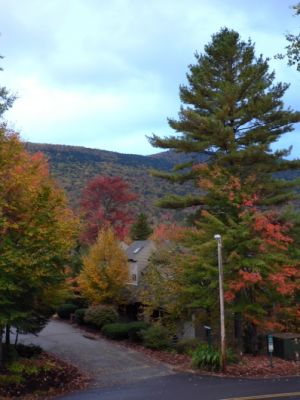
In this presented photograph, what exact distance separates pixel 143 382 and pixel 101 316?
14.5 m

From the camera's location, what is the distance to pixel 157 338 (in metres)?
25.0

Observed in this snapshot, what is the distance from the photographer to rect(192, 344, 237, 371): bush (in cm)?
1864

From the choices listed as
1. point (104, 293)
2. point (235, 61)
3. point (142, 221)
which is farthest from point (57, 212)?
point (142, 221)

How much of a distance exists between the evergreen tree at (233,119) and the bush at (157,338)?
6715mm

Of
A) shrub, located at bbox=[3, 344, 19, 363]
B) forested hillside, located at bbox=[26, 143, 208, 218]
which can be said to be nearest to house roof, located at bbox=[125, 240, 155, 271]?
shrub, located at bbox=[3, 344, 19, 363]

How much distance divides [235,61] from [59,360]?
17419 mm

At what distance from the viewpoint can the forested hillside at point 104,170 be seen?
7503 centimetres

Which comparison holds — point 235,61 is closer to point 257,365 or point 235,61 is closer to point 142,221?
point 257,365

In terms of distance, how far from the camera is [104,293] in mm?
32469

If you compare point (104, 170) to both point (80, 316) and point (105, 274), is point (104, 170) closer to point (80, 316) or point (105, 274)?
point (80, 316)

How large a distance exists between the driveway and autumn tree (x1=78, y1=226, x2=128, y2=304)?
2.93 m

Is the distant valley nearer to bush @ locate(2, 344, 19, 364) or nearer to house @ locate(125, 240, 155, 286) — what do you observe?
house @ locate(125, 240, 155, 286)

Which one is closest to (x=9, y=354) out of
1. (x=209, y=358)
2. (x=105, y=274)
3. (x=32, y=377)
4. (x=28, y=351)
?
(x=32, y=377)

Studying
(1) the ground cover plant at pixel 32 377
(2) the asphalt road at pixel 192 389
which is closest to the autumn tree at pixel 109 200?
(1) the ground cover plant at pixel 32 377
